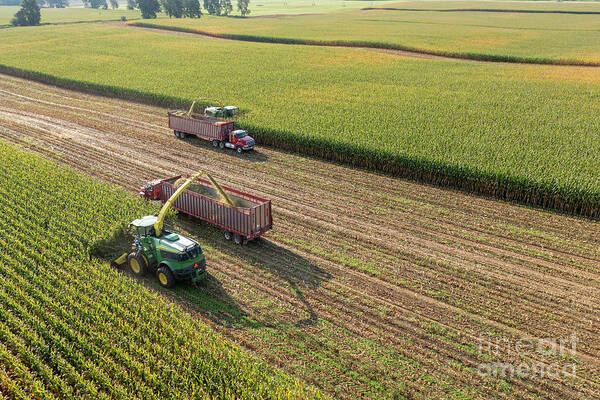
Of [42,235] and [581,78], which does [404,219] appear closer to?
[42,235]

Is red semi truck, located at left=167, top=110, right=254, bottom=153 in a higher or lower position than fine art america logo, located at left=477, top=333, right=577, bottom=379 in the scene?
higher

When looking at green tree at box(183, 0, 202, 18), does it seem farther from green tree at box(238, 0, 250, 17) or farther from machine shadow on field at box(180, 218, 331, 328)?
machine shadow on field at box(180, 218, 331, 328)

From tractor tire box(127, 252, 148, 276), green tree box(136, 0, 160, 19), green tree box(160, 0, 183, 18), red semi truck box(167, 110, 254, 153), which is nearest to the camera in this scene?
tractor tire box(127, 252, 148, 276)

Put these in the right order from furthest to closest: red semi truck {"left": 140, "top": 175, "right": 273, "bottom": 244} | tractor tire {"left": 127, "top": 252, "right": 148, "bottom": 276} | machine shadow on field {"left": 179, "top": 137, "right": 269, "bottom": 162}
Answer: machine shadow on field {"left": 179, "top": 137, "right": 269, "bottom": 162}, red semi truck {"left": 140, "top": 175, "right": 273, "bottom": 244}, tractor tire {"left": 127, "top": 252, "right": 148, "bottom": 276}

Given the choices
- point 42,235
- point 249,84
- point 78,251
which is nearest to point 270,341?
point 78,251

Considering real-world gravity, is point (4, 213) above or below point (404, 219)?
above

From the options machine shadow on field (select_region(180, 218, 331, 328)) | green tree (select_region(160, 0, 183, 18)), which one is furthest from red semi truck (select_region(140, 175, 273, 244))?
green tree (select_region(160, 0, 183, 18))

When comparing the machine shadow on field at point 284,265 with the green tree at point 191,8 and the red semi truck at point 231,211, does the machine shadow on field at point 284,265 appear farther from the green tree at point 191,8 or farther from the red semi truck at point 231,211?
the green tree at point 191,8
